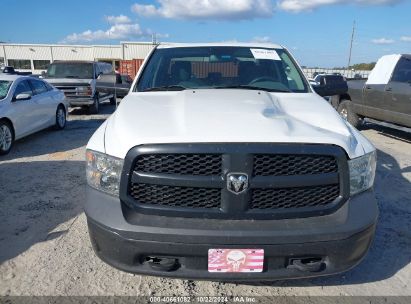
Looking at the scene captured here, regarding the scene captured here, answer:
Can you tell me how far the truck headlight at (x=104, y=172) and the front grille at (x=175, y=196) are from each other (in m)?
0.15

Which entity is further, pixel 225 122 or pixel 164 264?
pixel 225 122

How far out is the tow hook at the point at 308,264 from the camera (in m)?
2.43

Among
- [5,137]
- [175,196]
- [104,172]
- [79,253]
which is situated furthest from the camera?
[5,137]

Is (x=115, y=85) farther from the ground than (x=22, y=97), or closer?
farther from the ground

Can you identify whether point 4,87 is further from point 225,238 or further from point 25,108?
point 225,238

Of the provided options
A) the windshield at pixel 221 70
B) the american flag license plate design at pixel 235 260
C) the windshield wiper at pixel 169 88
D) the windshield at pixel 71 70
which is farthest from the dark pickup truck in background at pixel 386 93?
the windshield at pixel 71 70

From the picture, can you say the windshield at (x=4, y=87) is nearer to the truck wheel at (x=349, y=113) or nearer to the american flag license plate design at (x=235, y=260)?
the american flag license plate design at (x=235, y=260)

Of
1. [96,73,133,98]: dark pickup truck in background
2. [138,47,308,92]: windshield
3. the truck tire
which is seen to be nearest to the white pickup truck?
[138,47,308,92]: windshield

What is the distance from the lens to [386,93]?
846cm

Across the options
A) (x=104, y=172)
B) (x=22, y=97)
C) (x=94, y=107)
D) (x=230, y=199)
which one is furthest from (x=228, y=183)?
(x=94, y=107)

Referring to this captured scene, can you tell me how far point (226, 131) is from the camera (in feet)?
8.03

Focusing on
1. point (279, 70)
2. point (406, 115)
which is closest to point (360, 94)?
point (406, 115)

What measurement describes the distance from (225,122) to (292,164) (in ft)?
1.74

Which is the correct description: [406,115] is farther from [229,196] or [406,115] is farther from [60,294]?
[60,294]
